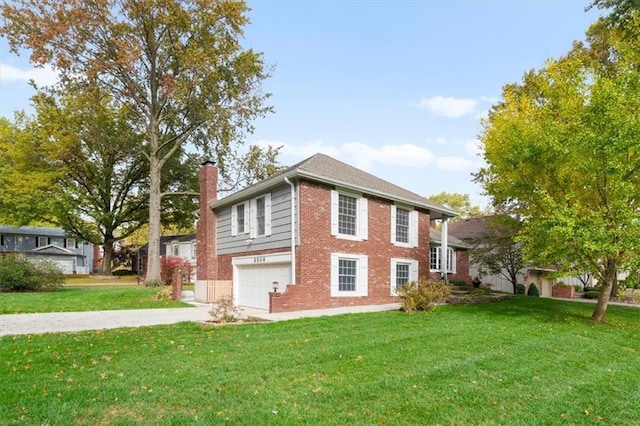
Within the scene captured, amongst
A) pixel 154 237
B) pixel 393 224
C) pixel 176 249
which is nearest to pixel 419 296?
pixel 393 224

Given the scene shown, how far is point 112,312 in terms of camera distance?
43.8ft

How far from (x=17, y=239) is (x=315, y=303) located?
45476mm

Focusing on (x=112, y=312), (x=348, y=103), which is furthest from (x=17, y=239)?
(x=348, y=103)

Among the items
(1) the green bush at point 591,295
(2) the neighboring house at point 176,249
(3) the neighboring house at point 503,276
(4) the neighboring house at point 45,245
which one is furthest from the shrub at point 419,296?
(4) the neighboring house at point 45,245

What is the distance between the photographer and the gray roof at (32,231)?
1708 inches

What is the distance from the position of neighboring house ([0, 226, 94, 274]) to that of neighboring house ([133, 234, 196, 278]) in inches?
241

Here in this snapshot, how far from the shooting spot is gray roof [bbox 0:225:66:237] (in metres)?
43.4

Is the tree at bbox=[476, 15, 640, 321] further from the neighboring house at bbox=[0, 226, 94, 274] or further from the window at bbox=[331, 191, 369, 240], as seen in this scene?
the neighboring house at bbox=[0, 226, 94, 274]

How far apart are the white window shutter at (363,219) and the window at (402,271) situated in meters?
2.04

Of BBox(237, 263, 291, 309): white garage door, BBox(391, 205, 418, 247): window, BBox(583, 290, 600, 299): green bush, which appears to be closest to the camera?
BBox(237, 263, 291, 309): white garage door

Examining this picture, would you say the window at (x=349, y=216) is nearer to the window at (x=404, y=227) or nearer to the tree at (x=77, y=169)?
the window at (x=404, y=227)

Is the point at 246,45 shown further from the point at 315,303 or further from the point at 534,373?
the point at 534,373

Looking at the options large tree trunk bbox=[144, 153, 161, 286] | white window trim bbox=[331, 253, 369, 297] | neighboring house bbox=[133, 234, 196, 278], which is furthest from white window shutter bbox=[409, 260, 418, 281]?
neighboring house bbox=[133, 234, 196, 278]

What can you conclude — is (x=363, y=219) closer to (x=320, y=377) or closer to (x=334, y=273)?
(x=334, y=273)
